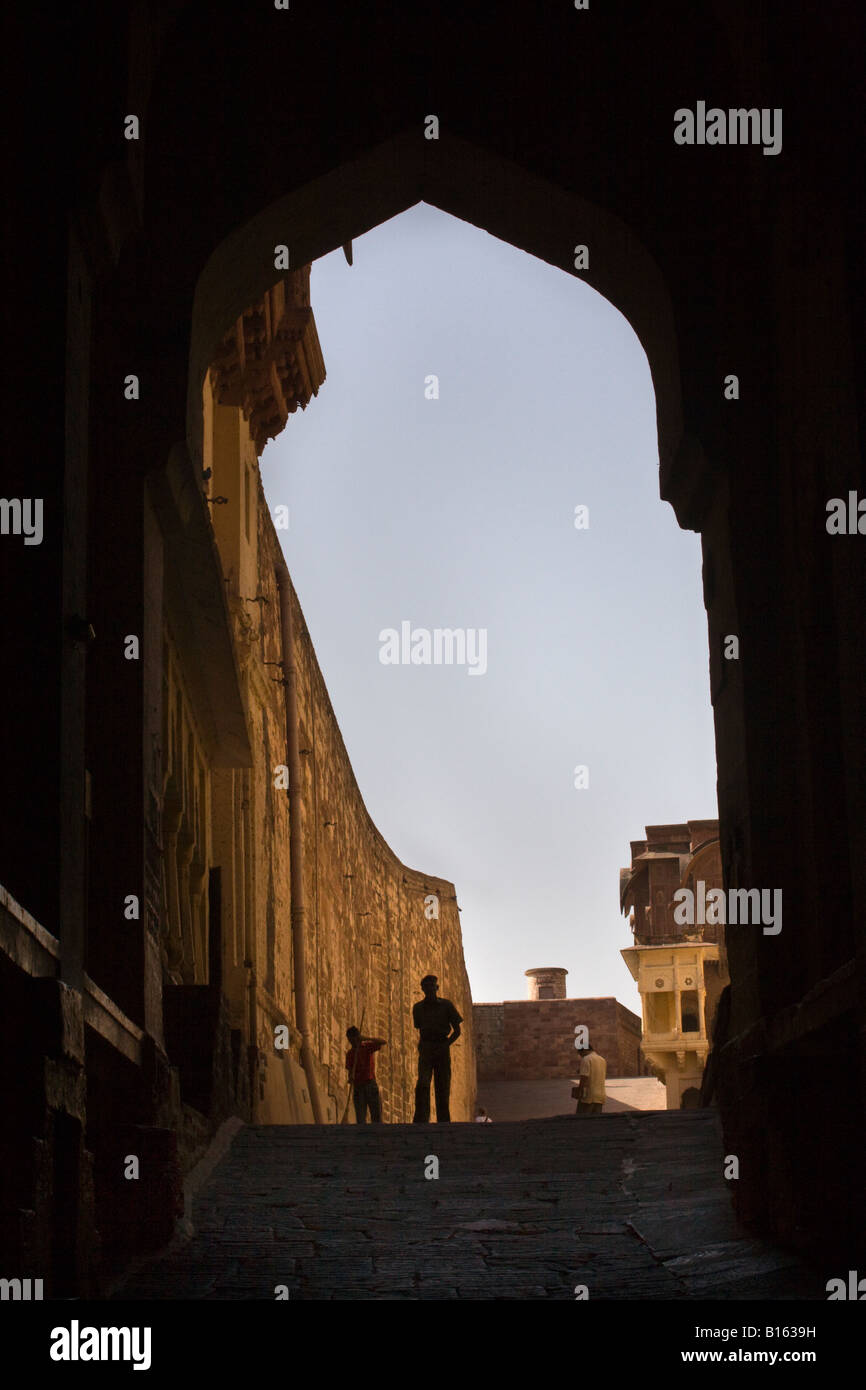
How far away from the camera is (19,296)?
5.80 m

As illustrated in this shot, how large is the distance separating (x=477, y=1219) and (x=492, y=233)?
5097mm

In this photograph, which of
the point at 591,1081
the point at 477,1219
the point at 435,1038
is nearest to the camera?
the point at 477,1219

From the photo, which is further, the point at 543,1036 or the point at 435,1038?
the point at 543,1036

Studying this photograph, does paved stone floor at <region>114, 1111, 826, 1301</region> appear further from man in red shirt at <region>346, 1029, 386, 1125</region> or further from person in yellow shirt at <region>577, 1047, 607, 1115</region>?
person in yellow shirt at <region>577, 1047, 607, 1115</region>

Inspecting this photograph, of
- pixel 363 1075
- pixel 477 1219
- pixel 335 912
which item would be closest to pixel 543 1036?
pixel 335 912

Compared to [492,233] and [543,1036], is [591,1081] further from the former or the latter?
[543,1036]

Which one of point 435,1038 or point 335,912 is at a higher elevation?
point 335,912

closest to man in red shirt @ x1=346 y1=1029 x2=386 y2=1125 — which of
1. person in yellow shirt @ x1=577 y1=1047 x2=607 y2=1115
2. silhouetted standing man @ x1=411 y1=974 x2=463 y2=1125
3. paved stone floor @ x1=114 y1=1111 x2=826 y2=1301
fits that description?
person in yellow shirt @ x1=577 y1=1047 x2=607 y2=1115

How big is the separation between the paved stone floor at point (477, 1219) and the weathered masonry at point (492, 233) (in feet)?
A: 1.19

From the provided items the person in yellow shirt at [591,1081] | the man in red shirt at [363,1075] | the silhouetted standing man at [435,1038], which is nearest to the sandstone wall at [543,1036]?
the person in yellow shirt at [591,1081]

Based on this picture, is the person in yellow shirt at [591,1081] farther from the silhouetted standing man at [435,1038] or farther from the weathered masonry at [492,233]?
the weathered masonry at [492,233]

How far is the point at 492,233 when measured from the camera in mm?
9352
